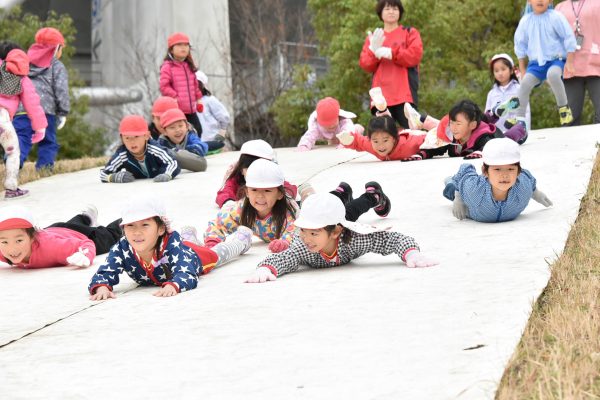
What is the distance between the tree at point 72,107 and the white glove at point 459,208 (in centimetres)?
1468

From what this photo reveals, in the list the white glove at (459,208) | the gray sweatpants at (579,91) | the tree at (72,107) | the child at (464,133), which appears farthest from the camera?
the tree at (72,107)

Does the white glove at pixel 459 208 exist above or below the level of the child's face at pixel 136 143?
below

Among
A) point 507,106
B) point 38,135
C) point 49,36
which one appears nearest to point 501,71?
point 507,106

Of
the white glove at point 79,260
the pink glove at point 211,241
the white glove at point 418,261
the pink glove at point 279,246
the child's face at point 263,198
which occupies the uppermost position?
the child's face at point 263,198

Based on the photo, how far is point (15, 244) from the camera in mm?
6707

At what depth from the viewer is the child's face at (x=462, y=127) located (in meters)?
9.83

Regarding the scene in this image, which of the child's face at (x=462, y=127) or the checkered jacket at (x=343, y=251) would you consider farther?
the child's face at (x=462, y=127)

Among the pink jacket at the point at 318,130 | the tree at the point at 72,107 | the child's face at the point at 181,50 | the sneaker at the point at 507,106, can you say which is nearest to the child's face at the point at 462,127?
the sneaker at the point at 507,106

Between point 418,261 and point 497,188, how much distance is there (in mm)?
1449

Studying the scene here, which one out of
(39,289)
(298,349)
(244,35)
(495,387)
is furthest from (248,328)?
(244,35)

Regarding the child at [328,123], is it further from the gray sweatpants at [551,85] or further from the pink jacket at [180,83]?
the gray sweatpants at [551,85]

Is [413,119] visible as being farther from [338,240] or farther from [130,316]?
[130,316]

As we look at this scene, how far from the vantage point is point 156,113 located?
39.4ft

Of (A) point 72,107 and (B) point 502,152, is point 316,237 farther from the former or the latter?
(A) point 72,107
